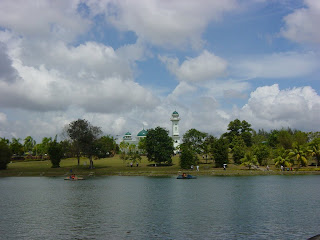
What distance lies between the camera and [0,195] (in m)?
60.8

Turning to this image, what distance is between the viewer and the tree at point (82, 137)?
118750mm

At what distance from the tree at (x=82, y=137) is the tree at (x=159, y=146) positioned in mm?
20003

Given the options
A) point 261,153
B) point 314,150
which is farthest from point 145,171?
point 314,150

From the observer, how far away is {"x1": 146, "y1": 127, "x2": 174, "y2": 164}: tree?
119 m

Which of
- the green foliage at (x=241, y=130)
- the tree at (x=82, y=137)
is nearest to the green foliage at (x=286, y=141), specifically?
the green foliage at (x=241, y=130)

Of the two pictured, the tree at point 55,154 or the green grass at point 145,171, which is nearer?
the green grass at point 145,171

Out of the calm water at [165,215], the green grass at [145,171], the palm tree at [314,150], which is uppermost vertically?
the palm tree at [314,150]

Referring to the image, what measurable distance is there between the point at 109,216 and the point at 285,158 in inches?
3141

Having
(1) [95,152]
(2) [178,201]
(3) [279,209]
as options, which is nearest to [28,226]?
(2) [178,201]

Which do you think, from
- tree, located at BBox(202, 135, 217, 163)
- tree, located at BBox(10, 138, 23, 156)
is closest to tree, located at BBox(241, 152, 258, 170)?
tree, located at BBox(202, 135, 217, 163)

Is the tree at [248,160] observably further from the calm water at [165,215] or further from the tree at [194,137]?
the calm water at [165,215]

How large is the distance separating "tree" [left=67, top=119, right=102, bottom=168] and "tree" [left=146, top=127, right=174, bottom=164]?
20.0 metres

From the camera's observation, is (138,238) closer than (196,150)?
Yes

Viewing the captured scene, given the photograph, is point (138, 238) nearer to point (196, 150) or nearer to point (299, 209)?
point (299, 209)
